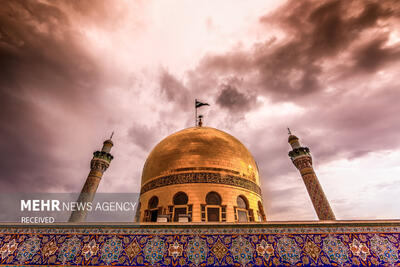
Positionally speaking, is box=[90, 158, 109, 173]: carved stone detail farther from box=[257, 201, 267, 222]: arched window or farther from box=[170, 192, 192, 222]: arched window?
box=[257, 201, 267, 222]: arched window

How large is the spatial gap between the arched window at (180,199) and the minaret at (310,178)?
31.6ft

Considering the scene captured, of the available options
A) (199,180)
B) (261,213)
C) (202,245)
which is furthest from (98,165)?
(202,245)

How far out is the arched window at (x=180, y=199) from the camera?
27.9 feet

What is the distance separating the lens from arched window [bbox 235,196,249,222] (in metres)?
8.52

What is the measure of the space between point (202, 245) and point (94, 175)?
14.0 m

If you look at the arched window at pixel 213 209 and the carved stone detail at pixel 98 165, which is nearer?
the arched window at pixel 213 209

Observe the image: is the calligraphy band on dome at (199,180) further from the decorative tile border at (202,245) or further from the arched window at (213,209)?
the decorative tile border at (202,245)

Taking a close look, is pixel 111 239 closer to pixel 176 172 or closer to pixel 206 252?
pixel 206 252

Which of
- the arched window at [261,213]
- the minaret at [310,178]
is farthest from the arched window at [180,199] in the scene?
the minaret at [310,178]

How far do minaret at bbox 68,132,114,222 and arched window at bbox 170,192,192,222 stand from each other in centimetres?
825

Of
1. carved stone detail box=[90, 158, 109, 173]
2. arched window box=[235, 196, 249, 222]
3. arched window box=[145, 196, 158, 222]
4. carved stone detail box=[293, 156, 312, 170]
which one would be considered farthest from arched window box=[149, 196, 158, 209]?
carved stone detail box=[293, 156, 312, 170]

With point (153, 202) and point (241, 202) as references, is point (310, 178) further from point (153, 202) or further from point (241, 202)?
point (153, 202)

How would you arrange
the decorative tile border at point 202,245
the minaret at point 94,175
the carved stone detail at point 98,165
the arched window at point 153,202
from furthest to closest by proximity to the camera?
the carved stone detail at point 98,165 → the minaret at point 94,175 → the arched window at point 153,202 → the decorative tile border at point 202,245

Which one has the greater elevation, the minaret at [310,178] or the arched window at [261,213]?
the minaret at [310,178]
